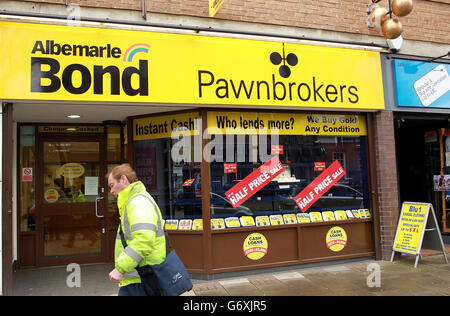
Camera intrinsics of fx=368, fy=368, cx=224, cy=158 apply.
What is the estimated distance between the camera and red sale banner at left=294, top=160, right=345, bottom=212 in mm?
6531

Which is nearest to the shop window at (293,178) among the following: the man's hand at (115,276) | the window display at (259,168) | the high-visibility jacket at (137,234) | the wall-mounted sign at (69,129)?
the window display at (259,168)

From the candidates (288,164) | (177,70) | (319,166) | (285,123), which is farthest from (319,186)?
(177,70)

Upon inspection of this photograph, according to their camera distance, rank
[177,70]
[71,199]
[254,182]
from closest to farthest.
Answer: [177,70], [254,182], [71,199]

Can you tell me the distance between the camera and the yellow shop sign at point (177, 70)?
502cm

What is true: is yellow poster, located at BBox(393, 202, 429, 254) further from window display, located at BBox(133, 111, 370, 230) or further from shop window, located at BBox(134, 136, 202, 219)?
shop window, located at BBox(134, 136, 202, 219)

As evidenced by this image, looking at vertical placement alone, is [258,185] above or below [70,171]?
below

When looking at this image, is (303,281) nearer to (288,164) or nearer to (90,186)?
(288,164)

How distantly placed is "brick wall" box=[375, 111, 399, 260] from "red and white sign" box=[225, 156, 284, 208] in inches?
75.3

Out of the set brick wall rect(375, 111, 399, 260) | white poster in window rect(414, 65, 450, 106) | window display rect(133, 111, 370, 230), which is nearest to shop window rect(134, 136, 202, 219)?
window display rect(133, 111, 370, 230)

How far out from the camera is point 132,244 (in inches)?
111

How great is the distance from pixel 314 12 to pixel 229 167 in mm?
3231

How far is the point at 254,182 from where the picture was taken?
6.23 meters

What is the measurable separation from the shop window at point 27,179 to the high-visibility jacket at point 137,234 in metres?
4.54

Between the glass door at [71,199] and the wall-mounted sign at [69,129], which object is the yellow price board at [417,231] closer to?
the glass door at [71,199]
